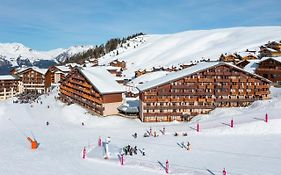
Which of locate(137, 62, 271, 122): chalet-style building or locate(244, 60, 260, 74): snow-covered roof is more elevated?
locate(244, 60, 260, 74): snow-covered roof

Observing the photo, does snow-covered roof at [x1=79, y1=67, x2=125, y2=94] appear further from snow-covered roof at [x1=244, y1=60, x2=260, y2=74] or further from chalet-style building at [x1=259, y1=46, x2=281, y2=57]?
chalet-style building at [x1=259, y1=46, x2=281, y2=57]

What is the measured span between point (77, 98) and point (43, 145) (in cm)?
3568

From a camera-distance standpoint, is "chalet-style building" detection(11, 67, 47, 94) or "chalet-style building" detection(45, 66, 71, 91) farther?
"chalet-style building" detection(11, 67, 47, 94)

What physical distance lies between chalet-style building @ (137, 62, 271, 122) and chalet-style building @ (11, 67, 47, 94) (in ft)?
266

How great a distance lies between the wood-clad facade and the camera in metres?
130

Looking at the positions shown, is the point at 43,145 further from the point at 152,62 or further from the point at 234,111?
the point at 152,62

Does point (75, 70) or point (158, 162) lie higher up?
point (75, 70)

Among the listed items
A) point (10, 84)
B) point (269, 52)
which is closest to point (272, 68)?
point (269, 52)

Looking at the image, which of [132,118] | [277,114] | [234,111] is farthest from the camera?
[132,118]

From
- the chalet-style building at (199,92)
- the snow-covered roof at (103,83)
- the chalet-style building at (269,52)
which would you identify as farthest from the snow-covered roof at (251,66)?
the snow-covered roof at (103,83)

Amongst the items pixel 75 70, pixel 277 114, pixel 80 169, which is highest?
pixel 75 70

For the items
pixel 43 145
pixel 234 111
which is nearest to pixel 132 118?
pixel 234 111

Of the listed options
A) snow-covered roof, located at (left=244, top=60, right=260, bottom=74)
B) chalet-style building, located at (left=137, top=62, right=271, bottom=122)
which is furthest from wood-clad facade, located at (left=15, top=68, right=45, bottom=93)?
chalet-style building, located at (left=137, top=62, right=271, bottom=122)

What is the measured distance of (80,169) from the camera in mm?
29438
